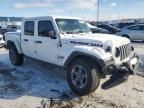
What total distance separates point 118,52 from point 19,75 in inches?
148

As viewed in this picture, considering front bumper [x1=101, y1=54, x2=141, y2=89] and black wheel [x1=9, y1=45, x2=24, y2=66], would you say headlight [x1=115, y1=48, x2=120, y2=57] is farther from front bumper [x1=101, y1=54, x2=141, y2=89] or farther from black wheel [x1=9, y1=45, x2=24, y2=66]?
black wheel [x1=9, y1=45, x2=24, y2=66]

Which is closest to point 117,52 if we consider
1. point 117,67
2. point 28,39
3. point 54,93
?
point 117,67

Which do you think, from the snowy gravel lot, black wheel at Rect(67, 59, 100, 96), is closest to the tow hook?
black wheel at Rect(67, 59, 100, 96)

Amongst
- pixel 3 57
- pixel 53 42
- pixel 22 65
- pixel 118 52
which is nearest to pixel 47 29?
pixel 53 42

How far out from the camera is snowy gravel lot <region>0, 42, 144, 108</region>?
5562mm

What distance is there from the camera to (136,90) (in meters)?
6.49

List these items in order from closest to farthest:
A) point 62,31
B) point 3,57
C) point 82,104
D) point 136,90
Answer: point 82,104 → point 136,90 → point 62,31 → point 3,57

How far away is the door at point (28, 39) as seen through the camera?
8219 millimetres

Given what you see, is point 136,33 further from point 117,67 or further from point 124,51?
point 117,67

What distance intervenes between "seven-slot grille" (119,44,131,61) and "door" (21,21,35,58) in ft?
10.5

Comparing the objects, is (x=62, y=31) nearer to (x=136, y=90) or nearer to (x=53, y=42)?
(x=53, y=42)

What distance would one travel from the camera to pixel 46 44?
24.1 ft

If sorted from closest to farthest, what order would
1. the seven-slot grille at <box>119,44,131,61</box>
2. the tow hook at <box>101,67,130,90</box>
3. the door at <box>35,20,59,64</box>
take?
1. the tow hook at <box>101,67,130,90</box>
2. the seven-slot grille at <box>119,44,131,61</box>
3. the door at <box>35,20,59,64</box>

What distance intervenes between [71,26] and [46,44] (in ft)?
3.12
